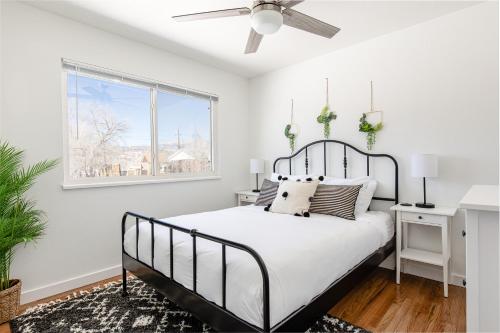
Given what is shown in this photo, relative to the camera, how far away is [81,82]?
2734 mm

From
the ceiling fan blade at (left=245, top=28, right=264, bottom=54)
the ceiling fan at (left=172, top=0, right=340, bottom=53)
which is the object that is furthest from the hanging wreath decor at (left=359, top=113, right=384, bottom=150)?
the ceiling fan blade at (left=245, top=28, right=264, bottom=54)

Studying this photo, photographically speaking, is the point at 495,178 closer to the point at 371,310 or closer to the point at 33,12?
the point at 371,310

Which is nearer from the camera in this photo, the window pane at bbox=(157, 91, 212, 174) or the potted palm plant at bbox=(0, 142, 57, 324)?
the potted palm plant at bbox=(0, 142, 57, 324)

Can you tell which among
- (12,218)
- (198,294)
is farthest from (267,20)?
(12,218)

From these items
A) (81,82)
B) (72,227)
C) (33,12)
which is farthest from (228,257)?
(33,12)

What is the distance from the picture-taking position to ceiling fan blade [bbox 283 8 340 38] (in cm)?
190

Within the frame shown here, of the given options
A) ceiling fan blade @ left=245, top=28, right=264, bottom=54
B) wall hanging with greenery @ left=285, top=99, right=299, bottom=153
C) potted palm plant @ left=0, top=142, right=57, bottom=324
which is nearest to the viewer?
potted palm plant @ left=0, top=142, right=57, bottom=324

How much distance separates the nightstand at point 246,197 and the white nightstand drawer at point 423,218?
1.86m

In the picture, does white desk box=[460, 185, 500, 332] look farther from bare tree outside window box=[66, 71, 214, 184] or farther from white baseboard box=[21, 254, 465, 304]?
bare tree outside window box=[66, 71, 214, 184]

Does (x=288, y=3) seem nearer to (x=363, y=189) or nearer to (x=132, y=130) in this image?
(x=363, y=189)

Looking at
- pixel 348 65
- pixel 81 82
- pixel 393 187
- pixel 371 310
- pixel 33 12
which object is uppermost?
pixel 33 12

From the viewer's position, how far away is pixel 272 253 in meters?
1.56

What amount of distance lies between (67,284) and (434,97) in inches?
154

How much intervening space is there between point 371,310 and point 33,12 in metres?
3.74
